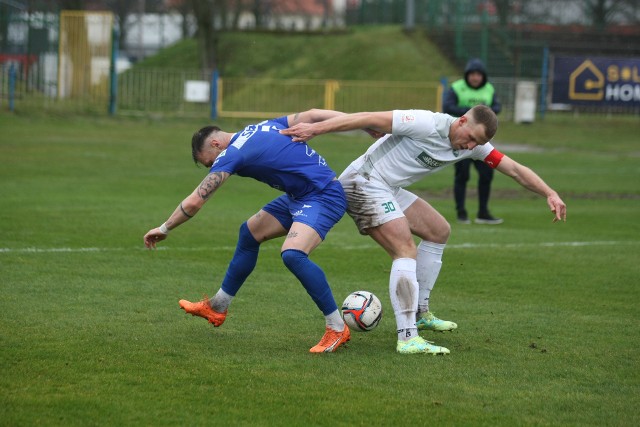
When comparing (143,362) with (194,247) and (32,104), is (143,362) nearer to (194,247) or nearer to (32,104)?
(194,247)

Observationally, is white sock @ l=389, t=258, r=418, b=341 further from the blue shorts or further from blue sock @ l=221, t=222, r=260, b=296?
blue sock @ l=221, t=222, r=260, b=296

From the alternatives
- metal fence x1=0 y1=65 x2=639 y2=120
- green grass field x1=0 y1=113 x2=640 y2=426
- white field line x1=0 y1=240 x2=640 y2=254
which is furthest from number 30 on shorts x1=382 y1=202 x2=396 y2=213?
metal fence x1=0 y1=65 x2=639 y2=120

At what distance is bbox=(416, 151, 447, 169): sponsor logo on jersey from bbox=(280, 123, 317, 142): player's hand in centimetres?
86

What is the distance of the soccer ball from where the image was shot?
737 cm

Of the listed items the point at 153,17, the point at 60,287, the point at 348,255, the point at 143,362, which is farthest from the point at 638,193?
the point at 153,17

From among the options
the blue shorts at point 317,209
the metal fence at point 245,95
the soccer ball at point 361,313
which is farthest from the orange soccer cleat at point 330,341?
the metal fence at point 245,95

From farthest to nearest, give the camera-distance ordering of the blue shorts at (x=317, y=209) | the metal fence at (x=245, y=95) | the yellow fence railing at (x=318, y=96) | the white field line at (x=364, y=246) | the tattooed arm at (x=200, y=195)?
the yellow fence railing at (x=318, y=96) → the metal fence at (x=245, y=95) → the white field line at (x=364, y=246) → the blue shorts at (x=317, y=209) → the tattooed arm at (x=200, y=195)

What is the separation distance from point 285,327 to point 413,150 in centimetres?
168

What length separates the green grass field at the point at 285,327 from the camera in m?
5.71

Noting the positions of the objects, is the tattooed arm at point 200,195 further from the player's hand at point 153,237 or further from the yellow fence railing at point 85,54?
the yellow fence railing at point 85,54

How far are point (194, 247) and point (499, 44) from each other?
3308 centimetres

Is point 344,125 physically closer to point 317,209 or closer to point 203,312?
point 317,209

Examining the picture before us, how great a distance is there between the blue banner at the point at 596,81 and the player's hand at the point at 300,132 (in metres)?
28.3

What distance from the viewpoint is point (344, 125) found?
6.91 m
